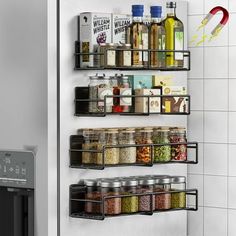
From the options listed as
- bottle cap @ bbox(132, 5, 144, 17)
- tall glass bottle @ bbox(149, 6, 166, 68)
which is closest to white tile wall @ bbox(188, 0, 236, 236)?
tall glass bottle @ bbox(149, 6, 166, 68)

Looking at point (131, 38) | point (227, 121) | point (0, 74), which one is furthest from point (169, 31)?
point (0, 74)

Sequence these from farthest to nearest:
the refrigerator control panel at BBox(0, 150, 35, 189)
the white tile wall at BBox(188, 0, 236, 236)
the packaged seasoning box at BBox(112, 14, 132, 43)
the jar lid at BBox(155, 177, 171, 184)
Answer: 1. the white tile wall at BBox(188, 0, 236, 236)
2. the jar lid at BBox(155, 177, 171, 184)
3. the packaged seasoning box at BBox(112, 14, 132, 43)
4. the refrigerator control panel at BBox(0, 150, 35, 189)

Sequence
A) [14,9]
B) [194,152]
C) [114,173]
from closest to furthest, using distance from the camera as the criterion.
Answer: [14,9]
[114,173]
[194,152]

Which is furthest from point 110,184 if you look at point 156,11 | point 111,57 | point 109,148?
point 156,11

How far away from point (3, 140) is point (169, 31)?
31.9 inches

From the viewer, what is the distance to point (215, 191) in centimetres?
342

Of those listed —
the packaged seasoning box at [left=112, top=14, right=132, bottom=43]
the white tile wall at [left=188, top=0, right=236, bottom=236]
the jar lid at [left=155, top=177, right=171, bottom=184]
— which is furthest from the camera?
the white tile wall at [left=188, top=0, right=236, bottom=236]

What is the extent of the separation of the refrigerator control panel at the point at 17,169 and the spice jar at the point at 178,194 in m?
0.62

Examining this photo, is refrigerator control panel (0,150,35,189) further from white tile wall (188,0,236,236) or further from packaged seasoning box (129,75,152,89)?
white tile wall (188,0,236,236)

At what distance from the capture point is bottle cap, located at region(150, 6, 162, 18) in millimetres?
3162

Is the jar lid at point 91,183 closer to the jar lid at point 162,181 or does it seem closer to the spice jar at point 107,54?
the jar lid at point 162,181

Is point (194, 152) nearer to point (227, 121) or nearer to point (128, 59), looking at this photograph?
point (227, 121)

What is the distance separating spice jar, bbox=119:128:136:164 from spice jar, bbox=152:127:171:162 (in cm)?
12

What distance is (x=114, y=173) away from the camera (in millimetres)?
3213
